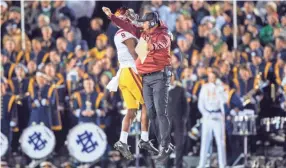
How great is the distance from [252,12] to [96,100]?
3765 mm

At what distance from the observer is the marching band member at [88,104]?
21734 millimetres

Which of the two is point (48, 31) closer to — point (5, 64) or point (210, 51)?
point (5, 64)

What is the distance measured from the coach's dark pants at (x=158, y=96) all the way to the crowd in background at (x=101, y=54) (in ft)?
27.7

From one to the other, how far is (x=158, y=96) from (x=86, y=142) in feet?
29.4

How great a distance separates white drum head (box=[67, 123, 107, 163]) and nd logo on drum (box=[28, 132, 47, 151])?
1.80ft

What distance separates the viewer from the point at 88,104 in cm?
2189

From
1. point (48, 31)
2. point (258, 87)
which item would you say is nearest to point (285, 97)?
point (258, 87)

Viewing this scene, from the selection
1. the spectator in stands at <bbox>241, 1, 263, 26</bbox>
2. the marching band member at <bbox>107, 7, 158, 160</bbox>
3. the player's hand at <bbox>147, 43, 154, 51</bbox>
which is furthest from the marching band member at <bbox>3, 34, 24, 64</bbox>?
the player's hand at <bbox>147, 43, 154, 51</bbox>

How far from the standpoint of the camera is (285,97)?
2225cm

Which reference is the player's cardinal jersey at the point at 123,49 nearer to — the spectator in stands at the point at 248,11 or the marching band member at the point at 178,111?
the marching band member at the point at 178,111

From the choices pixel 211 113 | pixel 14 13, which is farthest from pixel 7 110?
pixel 211 113

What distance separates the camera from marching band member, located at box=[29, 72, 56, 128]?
857 inches

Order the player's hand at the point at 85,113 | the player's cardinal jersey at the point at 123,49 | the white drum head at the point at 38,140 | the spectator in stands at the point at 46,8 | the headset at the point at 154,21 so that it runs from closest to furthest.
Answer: the headset at the point at 154,21
the player's cardinal jersey at the point at 123,49
the spectator in stands at the point at 46,8
the player's hand at the point at 85,113
the white drum head at the point at 38,140

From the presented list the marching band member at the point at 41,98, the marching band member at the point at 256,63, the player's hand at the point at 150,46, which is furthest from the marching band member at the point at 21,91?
the player's hand at the point at 150,46
